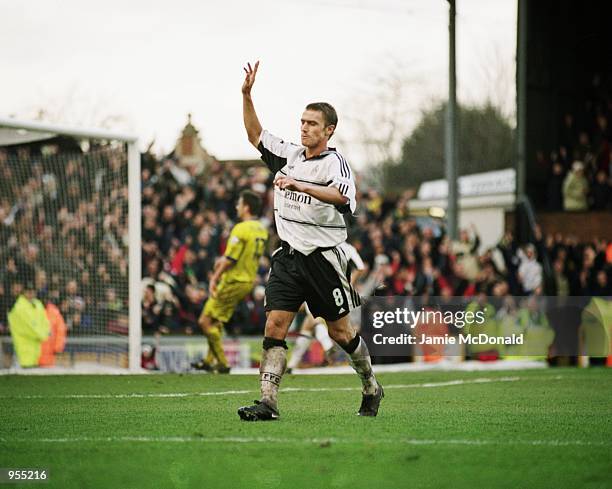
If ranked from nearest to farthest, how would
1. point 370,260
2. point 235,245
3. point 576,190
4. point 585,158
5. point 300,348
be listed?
point 235,245
point 300,348
point 370,260
point 576,190
point 585,158

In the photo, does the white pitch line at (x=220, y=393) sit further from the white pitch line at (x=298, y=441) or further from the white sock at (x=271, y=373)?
the white pitch line at (x=298, y=441)

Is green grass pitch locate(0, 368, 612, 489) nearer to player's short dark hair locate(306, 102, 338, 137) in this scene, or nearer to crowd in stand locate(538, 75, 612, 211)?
player's short dark hair locate(306, 102, 338, 137)

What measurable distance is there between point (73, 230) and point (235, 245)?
3.16 meters

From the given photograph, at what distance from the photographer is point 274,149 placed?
792 cm

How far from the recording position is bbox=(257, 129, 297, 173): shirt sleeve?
7902 millimetres

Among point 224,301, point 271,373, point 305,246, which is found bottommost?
point 271,373

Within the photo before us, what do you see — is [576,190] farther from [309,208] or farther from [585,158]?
[309,208]

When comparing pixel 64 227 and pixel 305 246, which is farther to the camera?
pixel 64 227

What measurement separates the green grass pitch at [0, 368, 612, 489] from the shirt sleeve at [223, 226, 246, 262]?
2812 mm

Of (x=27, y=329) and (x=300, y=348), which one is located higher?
(x=27, y=329)

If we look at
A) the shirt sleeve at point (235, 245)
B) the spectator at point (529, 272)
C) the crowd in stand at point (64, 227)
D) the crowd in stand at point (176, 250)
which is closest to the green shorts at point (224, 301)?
the shirt sleeve at point (235, 245)

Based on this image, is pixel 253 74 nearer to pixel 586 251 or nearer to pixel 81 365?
pixel 81 365

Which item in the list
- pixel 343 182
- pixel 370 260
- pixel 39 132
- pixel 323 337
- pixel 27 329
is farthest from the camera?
pixel 370 260

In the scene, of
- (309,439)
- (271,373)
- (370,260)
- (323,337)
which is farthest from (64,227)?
(309,439)
